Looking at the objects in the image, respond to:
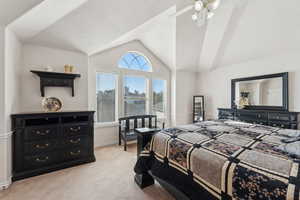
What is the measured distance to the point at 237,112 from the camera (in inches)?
155

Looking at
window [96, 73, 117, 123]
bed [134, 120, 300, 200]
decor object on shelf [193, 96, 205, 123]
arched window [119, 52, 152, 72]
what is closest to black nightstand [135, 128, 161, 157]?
bed [134, 120, 300, 200]

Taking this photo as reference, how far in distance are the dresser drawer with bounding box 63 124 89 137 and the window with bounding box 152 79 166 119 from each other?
8.09ft

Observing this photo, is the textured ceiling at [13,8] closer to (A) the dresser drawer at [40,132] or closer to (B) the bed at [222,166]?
(A) the dresser drawer at [40,132]

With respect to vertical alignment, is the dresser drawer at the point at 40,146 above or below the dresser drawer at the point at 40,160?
above

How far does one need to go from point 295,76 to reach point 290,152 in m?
3.08

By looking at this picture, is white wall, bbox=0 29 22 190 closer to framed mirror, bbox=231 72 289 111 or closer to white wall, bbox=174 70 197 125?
white wall, bbox=174 70 197 125

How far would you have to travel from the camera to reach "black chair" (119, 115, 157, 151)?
3.50 meters

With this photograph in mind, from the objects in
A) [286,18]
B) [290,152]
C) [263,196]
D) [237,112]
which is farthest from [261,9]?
[263,196]

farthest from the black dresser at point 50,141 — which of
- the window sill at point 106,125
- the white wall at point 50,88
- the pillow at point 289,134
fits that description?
the pillow at point 289,134

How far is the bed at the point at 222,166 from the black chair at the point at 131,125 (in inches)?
60.8

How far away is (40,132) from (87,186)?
48.5 inches

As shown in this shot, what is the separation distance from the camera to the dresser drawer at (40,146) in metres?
2.30

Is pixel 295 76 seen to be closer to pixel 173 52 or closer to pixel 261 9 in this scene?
pixel 261 9

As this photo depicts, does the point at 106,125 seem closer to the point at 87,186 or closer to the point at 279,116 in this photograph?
the point at 87,186
